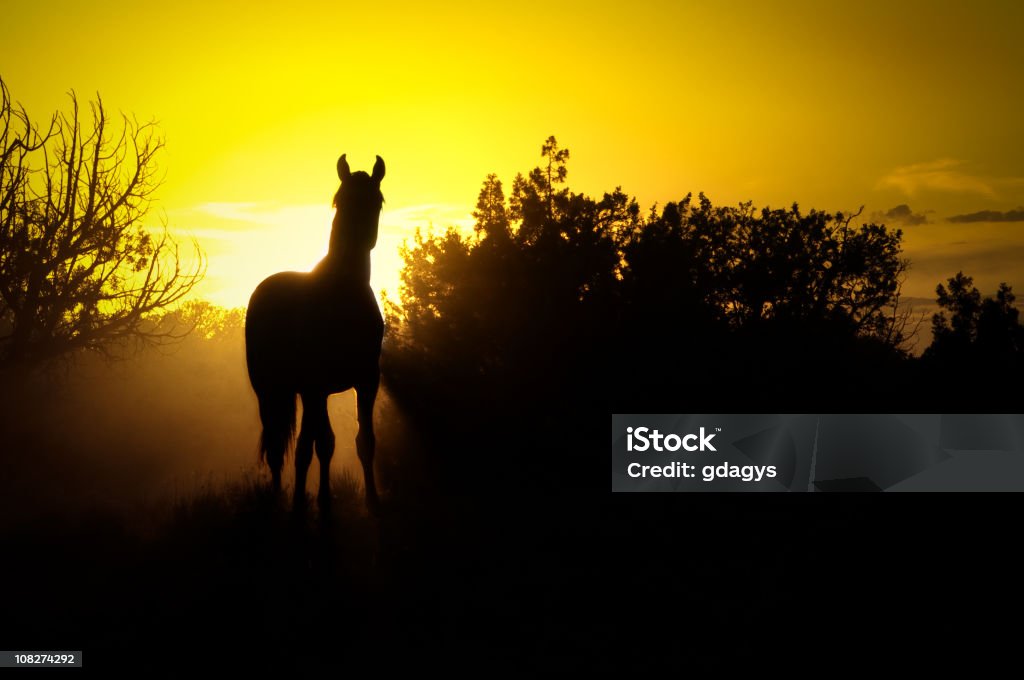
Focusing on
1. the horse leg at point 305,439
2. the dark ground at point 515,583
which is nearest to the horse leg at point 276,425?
the dark ground at point 515,583

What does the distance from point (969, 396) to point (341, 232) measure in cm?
1584

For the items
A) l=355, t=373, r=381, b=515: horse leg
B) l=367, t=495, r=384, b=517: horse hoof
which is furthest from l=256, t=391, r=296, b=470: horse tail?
l=367, t=495, r=384, b=517: horse hoof

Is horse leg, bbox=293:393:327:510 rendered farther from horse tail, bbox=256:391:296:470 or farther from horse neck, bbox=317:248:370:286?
horse neck, bbox=317:248:370:286

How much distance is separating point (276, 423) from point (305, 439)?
72cm

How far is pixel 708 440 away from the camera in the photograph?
11117 mm

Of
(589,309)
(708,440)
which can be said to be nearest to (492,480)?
(708,440)

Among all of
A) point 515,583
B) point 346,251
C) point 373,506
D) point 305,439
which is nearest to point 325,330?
point 346,251

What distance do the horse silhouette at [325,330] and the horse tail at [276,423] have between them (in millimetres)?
21

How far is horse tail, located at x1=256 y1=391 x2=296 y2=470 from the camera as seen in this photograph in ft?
26.6

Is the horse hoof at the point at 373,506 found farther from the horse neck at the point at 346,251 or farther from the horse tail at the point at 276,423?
the horse neck at the point at 346,251

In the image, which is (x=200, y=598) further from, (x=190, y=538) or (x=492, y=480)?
(x=492, y=480)

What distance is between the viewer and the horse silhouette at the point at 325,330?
299 inches

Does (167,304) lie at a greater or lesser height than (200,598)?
greater

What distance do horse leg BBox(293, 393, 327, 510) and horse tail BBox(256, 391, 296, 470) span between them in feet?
1.70
